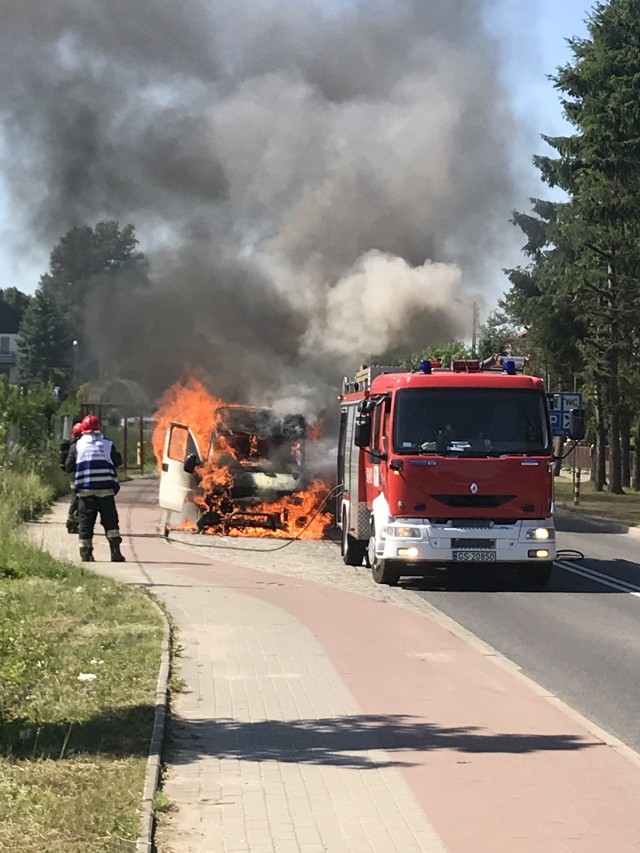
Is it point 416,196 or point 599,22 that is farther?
point 599,22

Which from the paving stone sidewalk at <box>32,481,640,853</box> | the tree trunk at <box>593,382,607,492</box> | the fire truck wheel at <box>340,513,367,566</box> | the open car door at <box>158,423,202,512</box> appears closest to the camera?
the paving stone sidewalk at <box>32,481,640,853</box>

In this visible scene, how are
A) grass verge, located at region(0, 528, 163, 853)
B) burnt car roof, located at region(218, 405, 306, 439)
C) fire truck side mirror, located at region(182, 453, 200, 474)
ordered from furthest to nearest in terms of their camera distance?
1. burnt car roof, located at region(218, 405, 306, 439)
2. fire truck side mirror, located at region(182, 453, 200, 474)
3. grass verge, located at region(0, 528, 163, 853)

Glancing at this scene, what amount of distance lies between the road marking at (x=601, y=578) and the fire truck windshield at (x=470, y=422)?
2.08 m

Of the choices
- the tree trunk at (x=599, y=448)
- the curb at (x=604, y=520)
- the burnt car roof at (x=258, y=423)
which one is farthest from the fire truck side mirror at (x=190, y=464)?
the tree trunk at (x=599, y=448)

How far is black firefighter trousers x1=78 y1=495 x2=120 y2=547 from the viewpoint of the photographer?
53.6ft

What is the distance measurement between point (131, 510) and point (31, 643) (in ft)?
52.4

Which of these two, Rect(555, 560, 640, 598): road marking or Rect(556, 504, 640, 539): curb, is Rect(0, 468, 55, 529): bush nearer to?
Rect(555, 560, 640, 598): road marking

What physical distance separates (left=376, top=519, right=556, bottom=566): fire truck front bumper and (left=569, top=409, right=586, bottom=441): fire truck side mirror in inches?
49.8

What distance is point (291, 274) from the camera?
27.2 metres

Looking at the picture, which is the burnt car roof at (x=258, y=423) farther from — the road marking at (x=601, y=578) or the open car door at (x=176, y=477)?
the road marking at (x=601, y=578)

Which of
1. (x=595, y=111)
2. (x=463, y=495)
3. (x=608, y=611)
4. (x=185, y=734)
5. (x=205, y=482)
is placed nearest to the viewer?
(x=185, y=734)

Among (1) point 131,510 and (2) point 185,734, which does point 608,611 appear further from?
(1) point 131,510

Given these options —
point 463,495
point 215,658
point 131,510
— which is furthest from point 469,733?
point 131,510

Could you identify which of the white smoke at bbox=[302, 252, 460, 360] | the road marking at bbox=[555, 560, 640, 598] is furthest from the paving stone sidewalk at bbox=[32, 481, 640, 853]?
the white smoke at bbox=[302, 252, 460, 360]
